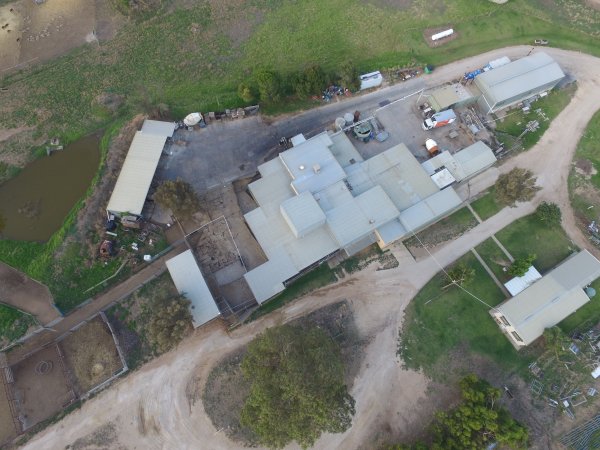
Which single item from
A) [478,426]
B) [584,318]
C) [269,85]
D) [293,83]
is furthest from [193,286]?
[584,318]

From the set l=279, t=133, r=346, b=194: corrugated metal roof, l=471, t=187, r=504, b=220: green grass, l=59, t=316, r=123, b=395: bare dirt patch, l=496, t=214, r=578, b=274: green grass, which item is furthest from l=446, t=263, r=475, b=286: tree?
l=59, t=316, r=123, b=395: bare dirt patch

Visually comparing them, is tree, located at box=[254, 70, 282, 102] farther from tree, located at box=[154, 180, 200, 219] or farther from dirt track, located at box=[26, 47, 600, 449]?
dirt track, located at box=[26, 47, 600, 449]

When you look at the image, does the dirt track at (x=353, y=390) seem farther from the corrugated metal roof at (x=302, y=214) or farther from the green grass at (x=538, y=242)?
the corrugated metal roof at (x=302, y=214)

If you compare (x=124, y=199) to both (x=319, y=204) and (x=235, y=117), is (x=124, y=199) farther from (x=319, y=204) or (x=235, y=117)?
(x=319, y=204)

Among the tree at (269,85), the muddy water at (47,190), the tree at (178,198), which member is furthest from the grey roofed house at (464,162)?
the muddy water at (47,190)

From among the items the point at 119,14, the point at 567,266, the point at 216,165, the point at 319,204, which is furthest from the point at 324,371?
the point at 119,14

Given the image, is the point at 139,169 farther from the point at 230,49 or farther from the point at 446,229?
the point at 446,229
